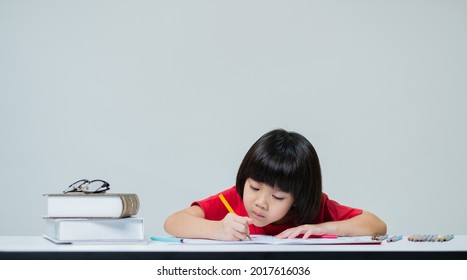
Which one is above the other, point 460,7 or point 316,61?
point 460,7

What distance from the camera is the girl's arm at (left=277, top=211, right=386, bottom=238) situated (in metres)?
1.39

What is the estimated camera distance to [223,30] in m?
2.85

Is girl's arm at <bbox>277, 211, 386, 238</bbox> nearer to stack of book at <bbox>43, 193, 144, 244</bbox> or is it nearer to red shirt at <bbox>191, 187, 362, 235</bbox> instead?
red shirt at <bbox>191, 187, 362, 235</bbox>

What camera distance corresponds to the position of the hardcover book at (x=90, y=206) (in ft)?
3.98

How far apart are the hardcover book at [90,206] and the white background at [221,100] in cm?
158

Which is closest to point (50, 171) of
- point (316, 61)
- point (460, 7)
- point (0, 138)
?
point (0, 138)

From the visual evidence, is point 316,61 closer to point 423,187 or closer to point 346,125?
point 346,125

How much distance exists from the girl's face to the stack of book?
12.0 inches

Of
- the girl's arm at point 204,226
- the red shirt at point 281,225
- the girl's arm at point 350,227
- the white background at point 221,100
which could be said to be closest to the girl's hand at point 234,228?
the girl's arm at point 204,226

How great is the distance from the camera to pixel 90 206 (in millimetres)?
1218

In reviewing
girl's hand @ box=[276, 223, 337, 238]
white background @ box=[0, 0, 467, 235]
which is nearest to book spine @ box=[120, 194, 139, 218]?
girl's hand @ box=[276, 223, 337, 238]

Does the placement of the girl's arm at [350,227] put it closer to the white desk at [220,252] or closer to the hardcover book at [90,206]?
the white desk at [220,252]
